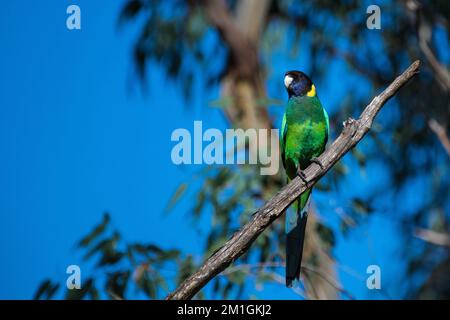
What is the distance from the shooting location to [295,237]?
3771mm

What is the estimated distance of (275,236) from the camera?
17.8 ft

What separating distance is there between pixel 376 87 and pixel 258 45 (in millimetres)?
1091

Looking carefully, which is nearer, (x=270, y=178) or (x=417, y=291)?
(x=270, y=178)

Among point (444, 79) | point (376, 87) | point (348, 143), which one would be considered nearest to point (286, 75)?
point (348, 143)

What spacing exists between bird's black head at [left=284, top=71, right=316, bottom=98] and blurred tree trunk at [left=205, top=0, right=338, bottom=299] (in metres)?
1.74

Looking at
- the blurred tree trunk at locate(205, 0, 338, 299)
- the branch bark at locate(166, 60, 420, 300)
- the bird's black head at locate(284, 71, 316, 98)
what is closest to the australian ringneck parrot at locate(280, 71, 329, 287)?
the bird's black head at locate(284, 71, 316, 98)

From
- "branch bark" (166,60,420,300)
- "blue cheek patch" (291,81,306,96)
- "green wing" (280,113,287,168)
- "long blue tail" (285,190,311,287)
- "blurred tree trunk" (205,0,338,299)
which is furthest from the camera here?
"blurred tree trunk" (205,0,338,299)

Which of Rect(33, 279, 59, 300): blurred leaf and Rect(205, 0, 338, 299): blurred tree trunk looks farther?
Rect(205, 0, 338, 299): blurred tree trunk

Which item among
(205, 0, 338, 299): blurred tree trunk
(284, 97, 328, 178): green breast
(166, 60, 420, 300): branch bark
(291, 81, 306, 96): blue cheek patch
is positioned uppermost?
(205, 0, 338, 299): blurred tree trunk

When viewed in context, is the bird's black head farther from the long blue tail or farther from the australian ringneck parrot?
the long blue tail

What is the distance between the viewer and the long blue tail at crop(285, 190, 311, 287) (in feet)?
12.1

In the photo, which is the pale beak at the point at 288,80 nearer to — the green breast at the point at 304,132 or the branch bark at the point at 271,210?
the green breast at the point at 304,132

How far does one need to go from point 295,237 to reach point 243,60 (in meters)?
3.14
